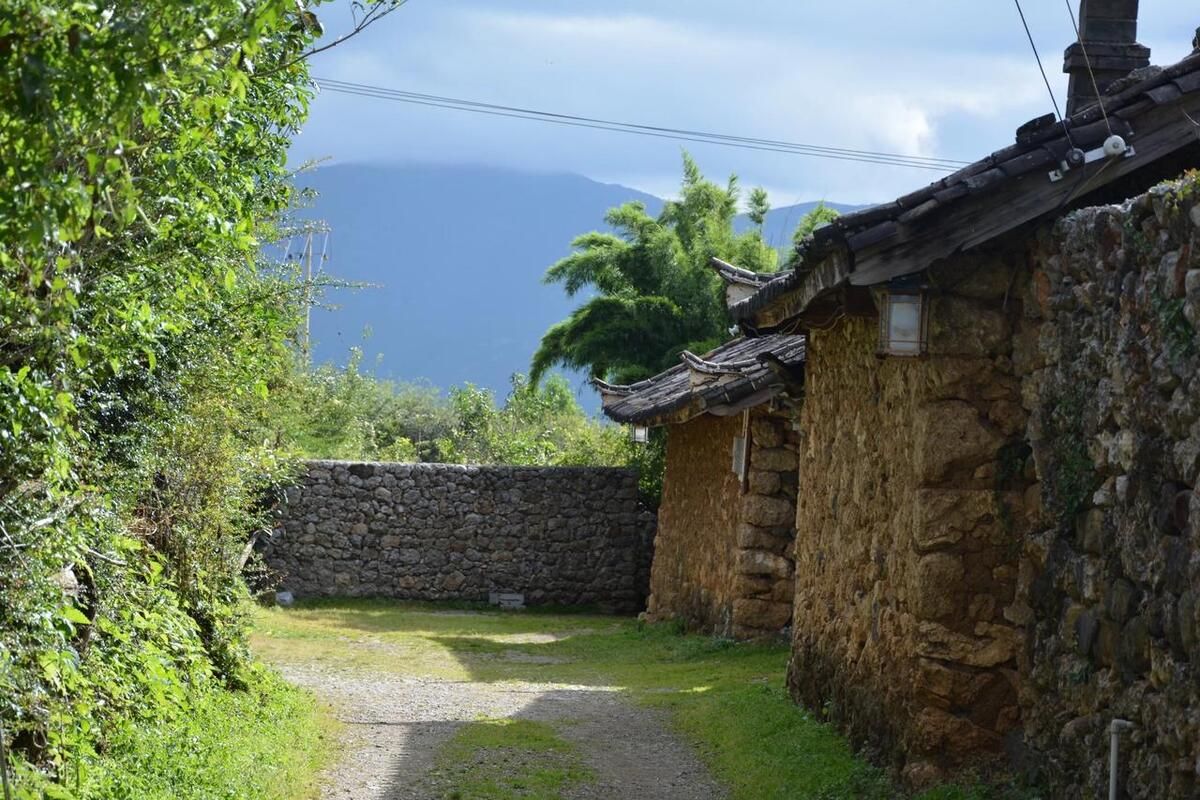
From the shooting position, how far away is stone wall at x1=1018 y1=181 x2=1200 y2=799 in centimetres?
500

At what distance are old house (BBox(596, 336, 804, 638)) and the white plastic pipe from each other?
7.22 m

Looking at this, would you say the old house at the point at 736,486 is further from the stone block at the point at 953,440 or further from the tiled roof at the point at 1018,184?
the tiled roof at the point at 1018,184

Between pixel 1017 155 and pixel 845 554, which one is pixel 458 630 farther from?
pixel 1017 155

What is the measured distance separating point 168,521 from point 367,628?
9.22 m

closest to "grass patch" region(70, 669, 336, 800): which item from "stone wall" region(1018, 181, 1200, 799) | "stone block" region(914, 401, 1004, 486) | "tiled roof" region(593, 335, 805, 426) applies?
"stone block" region(914, 401, 1004, 486)

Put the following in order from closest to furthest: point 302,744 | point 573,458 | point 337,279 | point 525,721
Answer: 1. point 302,744
2. point 525,721
3. point 337,279
4. point 573,458

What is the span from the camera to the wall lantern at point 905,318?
7.25m

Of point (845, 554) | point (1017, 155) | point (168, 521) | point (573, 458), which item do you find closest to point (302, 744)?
point (168, 521)

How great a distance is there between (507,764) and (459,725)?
158 centimetres

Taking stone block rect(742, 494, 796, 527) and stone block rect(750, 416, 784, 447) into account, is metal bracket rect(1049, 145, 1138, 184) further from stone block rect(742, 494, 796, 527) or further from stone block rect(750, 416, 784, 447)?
stone block rect(742, 494, 796, 527)

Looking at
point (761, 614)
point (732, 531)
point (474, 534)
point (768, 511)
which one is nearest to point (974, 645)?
point (768, 511)

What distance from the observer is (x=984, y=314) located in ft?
23.7

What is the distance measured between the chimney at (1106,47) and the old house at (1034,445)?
0.01 m

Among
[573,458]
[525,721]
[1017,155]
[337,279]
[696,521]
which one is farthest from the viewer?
[573,458]
